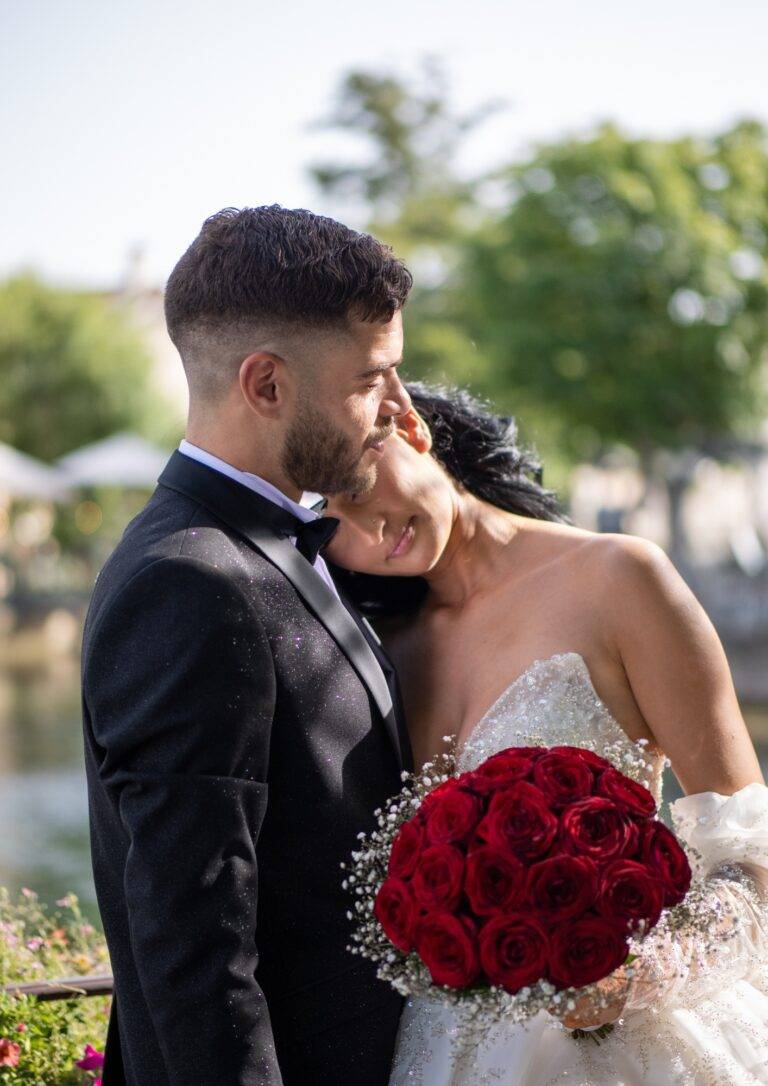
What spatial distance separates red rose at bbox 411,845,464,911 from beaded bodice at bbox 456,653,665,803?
29.3 inches

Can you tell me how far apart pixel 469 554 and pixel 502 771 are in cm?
117

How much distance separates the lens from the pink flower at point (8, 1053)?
128 inches

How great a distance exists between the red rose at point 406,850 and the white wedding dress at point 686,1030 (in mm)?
461

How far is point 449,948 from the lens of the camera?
1.93m

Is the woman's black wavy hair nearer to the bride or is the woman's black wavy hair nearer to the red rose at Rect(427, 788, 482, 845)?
the bride

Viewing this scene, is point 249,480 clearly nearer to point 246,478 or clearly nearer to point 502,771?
point 246,478

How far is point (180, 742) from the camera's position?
1889 mm

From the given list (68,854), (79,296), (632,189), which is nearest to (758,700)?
(632,189)

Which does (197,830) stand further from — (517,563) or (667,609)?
(517,563)

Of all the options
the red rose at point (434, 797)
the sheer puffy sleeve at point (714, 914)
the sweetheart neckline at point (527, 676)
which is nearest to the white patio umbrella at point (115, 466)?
the sweetheart neckline at point (527, 676)

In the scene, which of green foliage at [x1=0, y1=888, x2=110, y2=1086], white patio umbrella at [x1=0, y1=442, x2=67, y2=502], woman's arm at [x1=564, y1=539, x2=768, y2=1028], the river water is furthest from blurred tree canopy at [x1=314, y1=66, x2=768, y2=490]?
woman's arm at [x1=564, y1=539, x2=768, y2=1028]

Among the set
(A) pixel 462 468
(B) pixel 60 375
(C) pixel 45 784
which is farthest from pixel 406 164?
(A) pixel 462 468

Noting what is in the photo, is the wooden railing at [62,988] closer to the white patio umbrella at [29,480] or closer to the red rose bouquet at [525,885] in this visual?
the red rose bouquet at [525,885]

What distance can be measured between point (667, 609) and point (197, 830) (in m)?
1.20
